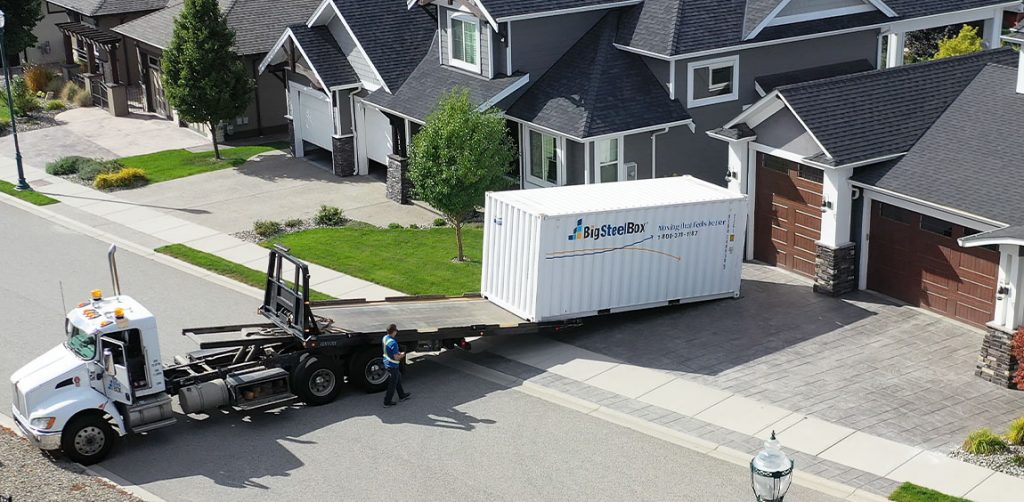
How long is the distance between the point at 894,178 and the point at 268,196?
19.4 meters

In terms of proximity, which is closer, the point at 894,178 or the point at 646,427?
the point at 646,427

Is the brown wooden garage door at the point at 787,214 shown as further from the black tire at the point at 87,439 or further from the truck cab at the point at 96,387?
the black tire at the point at 87,439

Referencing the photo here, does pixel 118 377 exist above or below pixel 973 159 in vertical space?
below

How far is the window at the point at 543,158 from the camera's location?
33.4 meters

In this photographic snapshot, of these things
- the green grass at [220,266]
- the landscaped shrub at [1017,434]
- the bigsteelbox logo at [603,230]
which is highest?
the bigsteelbox logo at [603,230]

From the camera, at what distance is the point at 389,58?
124 feet

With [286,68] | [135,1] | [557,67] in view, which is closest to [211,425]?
[557,67]

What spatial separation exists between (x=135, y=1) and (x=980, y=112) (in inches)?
1383

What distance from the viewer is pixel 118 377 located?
796 inches

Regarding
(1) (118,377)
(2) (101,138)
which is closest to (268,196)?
(2) (101,138)

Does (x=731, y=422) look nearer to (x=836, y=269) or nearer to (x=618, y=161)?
(x=836, y=269)

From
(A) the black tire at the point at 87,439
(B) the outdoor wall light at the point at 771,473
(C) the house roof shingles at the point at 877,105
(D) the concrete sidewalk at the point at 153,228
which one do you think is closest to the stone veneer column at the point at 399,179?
(D) the concrete sidewalk at the point at 153,228

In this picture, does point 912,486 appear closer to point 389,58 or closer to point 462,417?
point 462,417

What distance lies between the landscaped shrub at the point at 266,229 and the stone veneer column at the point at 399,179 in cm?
411
